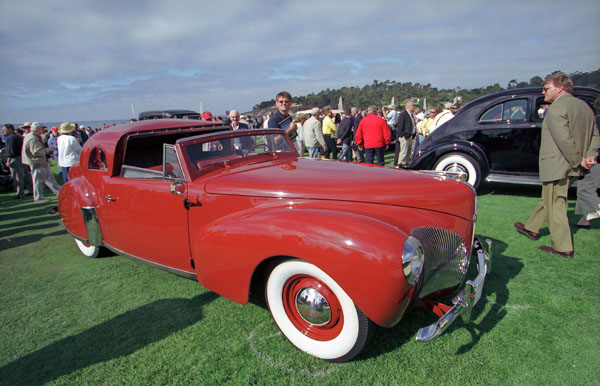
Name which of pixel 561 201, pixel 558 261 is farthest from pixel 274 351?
pixel 561 201

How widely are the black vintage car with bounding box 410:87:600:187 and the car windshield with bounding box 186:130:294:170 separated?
11.8 ft

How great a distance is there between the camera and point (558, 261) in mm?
3189

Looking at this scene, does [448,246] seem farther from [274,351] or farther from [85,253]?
[85,253]

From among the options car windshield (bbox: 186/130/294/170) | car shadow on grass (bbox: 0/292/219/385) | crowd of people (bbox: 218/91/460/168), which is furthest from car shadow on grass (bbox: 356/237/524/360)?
crowd of people (bbox: 218/91/460/168)

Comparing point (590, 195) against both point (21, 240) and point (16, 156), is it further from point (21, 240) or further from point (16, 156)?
point (16, 156)

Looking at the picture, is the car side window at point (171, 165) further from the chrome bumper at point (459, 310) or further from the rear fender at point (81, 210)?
the chrome bumper at point (459, 310)

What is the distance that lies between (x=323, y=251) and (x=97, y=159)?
9.85 ft

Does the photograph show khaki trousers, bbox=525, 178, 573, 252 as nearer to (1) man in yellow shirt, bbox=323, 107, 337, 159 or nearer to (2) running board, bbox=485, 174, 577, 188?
(2) running board, bbox=485, 174, 577, 188

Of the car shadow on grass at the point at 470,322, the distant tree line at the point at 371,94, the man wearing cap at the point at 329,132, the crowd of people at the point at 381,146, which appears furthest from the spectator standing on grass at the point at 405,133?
the distant tree line at the point at 371,94

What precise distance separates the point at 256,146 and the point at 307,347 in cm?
196

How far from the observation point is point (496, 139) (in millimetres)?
5523

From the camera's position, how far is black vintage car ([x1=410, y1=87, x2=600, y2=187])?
207 inches

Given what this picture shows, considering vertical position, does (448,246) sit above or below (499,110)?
below

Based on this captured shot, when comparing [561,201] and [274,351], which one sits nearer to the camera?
[274,351]
